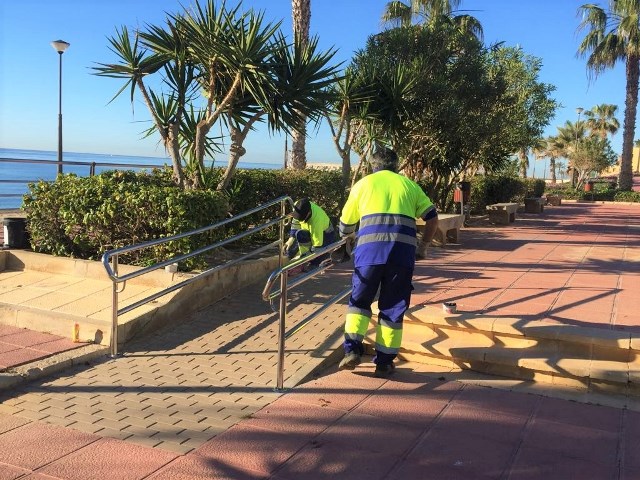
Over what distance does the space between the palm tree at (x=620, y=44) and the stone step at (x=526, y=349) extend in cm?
3030

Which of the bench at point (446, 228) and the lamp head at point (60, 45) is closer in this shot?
the bench at point (446, 228)

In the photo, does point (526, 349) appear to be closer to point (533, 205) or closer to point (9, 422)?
point (9, 422)

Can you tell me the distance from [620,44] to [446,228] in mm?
25650

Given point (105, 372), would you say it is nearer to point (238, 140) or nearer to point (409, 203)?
point (409, 203)

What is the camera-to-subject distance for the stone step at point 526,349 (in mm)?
4121

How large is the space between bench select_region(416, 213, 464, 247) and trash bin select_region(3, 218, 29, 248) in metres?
6.25

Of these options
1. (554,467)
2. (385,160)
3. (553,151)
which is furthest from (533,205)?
(553,151)

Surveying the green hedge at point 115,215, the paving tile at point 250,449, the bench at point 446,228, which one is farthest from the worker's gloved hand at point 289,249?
the bench at point 446,228

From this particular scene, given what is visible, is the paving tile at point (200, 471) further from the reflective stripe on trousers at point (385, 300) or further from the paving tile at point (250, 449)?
the reflective stripe on trousers at point (385, 300)

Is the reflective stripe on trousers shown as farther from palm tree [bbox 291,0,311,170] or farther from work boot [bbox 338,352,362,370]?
palm tree [bbox 291,0,311,170]

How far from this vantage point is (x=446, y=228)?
34.4 ft

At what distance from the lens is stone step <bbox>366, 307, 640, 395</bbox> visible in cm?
412

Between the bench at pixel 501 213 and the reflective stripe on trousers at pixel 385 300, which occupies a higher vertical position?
the bench at pixel 501 213

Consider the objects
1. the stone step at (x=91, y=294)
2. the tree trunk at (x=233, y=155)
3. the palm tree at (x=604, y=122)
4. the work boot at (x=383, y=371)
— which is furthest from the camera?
the palm tree at (x=604, y=122)
